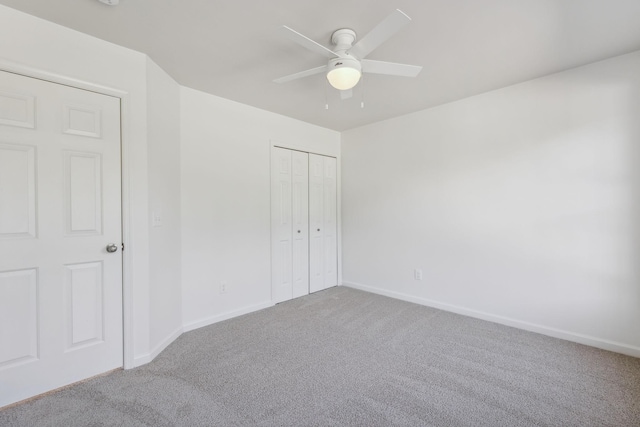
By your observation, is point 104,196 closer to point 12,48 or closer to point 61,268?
point 61,268

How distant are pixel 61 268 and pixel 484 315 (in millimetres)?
3651

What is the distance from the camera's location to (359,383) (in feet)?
6.11

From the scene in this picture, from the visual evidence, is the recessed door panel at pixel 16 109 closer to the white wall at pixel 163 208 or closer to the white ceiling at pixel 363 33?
the white ceiling at pixel 363 33

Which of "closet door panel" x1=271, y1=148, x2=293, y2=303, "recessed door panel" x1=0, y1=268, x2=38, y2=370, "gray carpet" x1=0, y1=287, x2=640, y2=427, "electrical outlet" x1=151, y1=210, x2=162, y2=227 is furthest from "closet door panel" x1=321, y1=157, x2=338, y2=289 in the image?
"recessed door panel" x1=0, y1=268, x2=38, y2=370

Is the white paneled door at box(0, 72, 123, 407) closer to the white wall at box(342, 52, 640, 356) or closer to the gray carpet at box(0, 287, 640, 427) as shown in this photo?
the gray carpet at box(0, 287, 640, 427)

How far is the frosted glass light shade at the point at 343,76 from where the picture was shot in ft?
5.67

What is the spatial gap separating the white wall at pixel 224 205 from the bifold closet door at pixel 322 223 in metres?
0.71

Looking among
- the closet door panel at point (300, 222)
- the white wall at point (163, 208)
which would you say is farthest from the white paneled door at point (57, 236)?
the closet door panel at point (300, 222)

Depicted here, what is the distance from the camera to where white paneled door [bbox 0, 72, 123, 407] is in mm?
1673

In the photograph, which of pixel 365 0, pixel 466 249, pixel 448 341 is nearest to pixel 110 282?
pixel 365 0

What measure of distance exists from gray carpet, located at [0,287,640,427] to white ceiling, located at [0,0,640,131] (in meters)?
2.34

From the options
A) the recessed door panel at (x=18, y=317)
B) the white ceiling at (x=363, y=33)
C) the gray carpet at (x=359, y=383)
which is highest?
the white ceiling at (x=363, y=33)

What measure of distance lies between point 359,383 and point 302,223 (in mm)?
2193

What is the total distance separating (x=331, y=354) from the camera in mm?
2229
